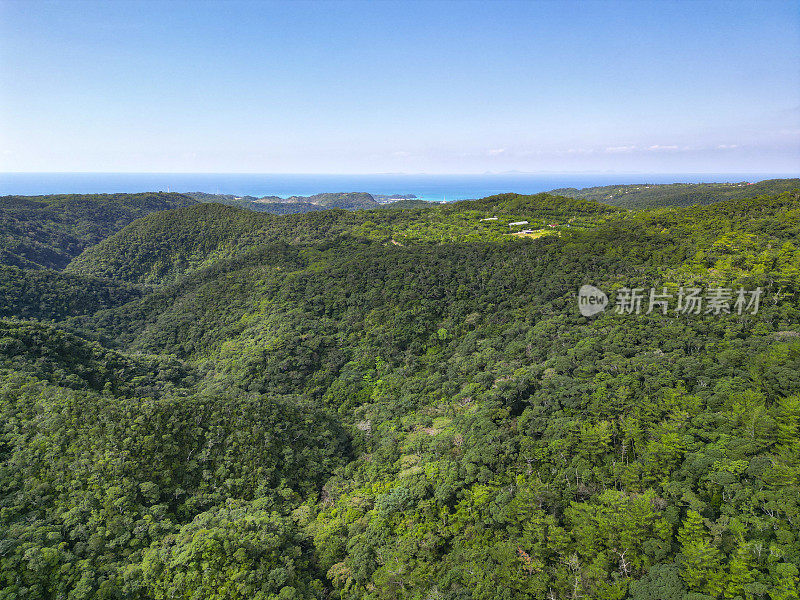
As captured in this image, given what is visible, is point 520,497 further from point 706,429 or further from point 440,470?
point 706,429

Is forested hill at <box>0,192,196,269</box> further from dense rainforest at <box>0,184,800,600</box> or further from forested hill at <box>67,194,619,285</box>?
dense rainforest at <box>0,184,800,600</box>

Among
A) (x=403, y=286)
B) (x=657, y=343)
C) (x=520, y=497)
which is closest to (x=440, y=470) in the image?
(x=520, y=497)

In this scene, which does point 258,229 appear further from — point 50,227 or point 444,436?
point 444,436

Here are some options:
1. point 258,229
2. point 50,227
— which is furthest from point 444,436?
point 50,227

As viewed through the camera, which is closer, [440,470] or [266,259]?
[440,470]

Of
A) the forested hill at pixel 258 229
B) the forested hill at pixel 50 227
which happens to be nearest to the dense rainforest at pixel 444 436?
the forested hill at pixel 258 229
